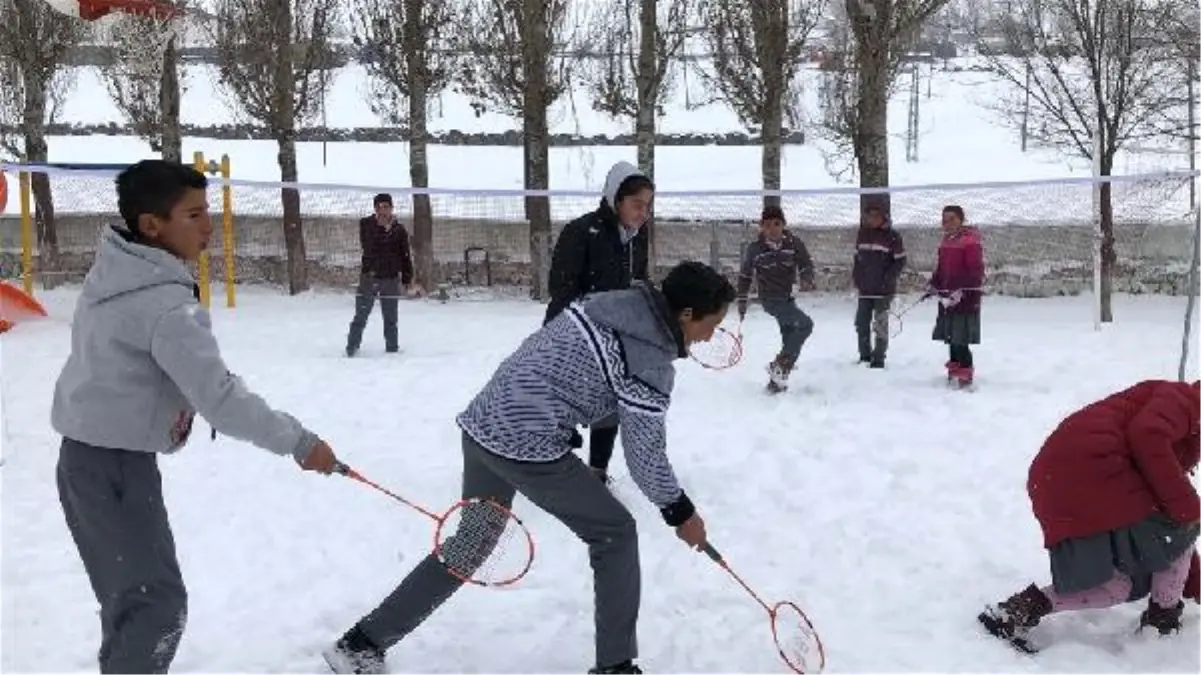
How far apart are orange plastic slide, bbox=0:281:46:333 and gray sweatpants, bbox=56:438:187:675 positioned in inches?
411

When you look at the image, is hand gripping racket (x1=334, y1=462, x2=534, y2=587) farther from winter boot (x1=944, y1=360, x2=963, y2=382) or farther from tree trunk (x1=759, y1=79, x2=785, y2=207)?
tree trunk (x1=759, y1=79, x2=785, y2=207)

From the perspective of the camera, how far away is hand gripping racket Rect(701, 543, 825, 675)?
15.1 feet

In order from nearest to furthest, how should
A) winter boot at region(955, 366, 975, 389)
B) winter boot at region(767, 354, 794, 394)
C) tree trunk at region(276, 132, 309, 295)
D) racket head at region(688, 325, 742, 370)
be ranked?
1. winter boot at region(767, 354, 794, 394)
2. winter boot at region(955, 366, 975, 389)
3. racket head at region(688, 325, 742, 370)
4. tree trunk at region(276, 132, 309, 295)

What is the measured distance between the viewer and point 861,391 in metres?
9.91

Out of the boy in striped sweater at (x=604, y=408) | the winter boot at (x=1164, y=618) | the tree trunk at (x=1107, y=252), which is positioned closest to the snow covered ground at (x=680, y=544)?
the winter boot at (x=1164, y=618)

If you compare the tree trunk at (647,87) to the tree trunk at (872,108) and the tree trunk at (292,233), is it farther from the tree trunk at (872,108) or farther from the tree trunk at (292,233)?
the tree trunk at (292,233)

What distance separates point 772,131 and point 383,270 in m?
7.93

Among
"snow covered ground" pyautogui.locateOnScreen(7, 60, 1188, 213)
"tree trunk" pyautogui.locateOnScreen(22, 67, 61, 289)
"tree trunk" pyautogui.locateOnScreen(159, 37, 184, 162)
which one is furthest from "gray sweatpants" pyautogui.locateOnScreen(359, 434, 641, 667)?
"snow covered ground" pyautogui.locateOnScreen(7, 60, 1188, 213)

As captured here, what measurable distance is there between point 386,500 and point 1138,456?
156 inches

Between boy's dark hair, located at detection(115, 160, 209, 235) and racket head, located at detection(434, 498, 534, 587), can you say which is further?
racket head, located at detection(434, 498, 534, 587)

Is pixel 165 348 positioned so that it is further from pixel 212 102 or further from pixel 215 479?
pixel 212 102

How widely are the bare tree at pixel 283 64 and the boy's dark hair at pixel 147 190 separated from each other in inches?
649

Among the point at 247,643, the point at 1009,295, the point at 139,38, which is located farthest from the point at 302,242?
the point at 247,643

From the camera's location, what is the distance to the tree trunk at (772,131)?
17.9 meters
